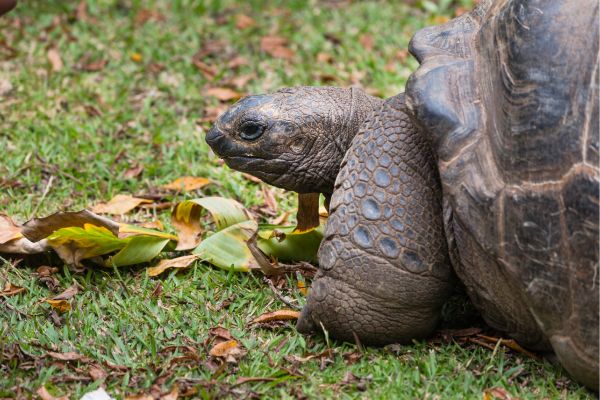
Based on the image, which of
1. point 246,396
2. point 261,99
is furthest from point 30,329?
point 261,99

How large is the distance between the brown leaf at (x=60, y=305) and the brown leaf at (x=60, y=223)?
385 millimetres

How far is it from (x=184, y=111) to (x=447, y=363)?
2.77 meters

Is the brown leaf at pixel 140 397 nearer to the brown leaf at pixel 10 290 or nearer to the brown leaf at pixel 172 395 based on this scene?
the brown leaf at pixel 172 395

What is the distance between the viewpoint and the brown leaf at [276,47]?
6.04 m

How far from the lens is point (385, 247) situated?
2.99 meters

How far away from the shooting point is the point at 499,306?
2.94m

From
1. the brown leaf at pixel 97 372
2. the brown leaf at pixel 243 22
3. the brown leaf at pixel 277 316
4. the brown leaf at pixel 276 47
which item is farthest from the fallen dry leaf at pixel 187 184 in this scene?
the brown leaf at pixel 243 22

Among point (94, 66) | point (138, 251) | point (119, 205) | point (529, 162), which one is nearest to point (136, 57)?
point (94, 66)

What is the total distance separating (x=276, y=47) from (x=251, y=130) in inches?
110

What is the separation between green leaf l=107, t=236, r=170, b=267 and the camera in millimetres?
3686

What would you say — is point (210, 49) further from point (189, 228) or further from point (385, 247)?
point (385, 247)

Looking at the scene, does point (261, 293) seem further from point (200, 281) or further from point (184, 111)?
point (184, 111)

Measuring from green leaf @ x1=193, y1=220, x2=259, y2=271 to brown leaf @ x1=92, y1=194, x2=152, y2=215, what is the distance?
612mm

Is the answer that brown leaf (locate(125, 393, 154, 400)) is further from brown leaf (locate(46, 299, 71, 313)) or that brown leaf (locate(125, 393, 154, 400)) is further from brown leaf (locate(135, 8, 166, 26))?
brown leaf (locate(135, 8, 166, 26))
